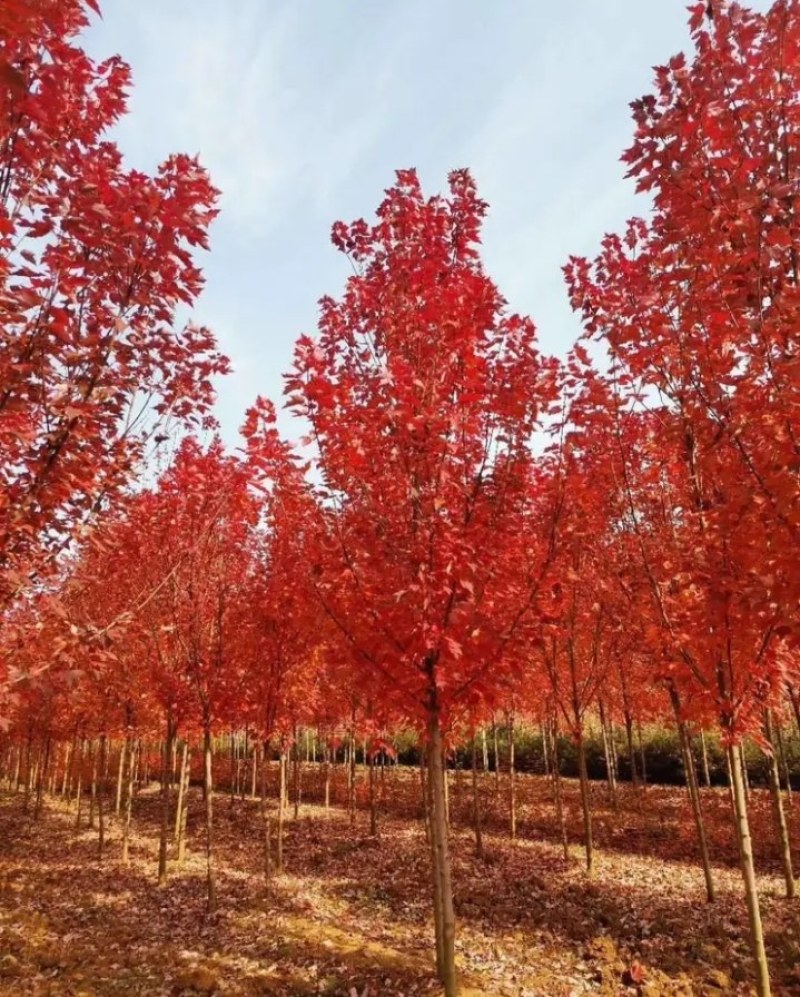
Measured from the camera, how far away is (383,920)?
32.2 ft

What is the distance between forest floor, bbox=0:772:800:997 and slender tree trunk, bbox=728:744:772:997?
6.38 ft

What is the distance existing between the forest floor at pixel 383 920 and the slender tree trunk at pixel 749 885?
6.38ft

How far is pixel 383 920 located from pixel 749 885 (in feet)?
19.1

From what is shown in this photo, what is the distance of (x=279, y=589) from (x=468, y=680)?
5.75 meters

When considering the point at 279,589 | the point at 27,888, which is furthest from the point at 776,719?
the point at 27,888

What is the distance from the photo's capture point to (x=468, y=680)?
19.1ft

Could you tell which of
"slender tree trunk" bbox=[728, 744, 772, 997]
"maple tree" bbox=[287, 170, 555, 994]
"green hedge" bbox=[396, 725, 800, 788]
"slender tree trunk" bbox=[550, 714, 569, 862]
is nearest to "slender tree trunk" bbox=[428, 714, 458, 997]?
"maple tree" bbox=[287, 170, 555, 994]

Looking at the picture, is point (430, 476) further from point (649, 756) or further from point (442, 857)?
point (649, 756)

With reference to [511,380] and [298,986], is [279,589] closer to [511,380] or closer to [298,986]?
[298,986]

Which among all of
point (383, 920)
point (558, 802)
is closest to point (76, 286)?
point (383, 920)

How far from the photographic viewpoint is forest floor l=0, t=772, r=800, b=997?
24.4 ft

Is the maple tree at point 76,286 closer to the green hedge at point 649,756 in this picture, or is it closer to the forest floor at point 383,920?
the forest floor at point 383,920

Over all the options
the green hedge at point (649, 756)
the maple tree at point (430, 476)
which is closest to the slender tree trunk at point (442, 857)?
the maple tree at point (430, 476)

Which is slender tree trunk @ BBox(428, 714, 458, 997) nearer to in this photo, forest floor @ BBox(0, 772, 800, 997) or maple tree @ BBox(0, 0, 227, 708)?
forest floor @ BBox(0, 772, 800, 997)
